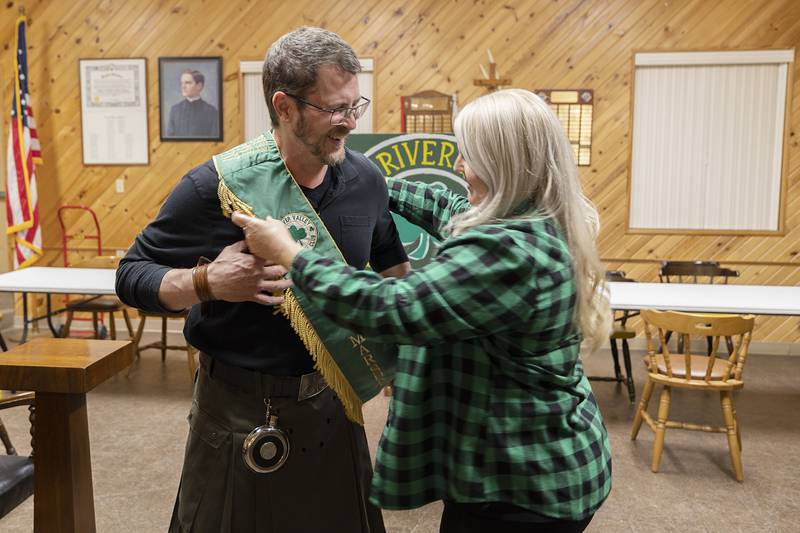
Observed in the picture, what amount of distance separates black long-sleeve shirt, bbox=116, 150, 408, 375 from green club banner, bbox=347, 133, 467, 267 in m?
2.55

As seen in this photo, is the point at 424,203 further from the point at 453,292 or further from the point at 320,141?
the point at 453,292

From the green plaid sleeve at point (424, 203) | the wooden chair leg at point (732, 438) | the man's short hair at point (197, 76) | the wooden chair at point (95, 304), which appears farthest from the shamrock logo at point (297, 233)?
the man's short hair at point (197, 76)

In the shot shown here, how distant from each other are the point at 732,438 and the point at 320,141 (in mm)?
2707

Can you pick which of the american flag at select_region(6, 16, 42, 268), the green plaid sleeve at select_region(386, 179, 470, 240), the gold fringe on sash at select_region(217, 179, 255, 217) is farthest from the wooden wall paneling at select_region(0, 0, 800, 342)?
the gold fringe on sash at select_region(217, 179, 255, 217)

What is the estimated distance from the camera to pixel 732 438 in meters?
3.18

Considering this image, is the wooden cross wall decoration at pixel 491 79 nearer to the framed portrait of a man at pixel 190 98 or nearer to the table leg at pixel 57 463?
the framed portrait of a man at pixel 190 98

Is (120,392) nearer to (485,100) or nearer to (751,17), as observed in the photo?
(485,100)

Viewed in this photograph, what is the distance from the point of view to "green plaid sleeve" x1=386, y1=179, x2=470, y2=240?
1635 millimetres

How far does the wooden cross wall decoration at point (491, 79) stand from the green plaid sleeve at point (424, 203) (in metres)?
3.84

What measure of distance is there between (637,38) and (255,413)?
5.18 metres

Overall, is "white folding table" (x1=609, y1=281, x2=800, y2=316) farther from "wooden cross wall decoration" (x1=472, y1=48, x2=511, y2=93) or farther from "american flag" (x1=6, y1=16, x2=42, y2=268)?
"american flag" (x1=6, y1=16, x2=42, y2=268)

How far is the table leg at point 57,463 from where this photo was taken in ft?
4.26

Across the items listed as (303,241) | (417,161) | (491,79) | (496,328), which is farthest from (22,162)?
(496,328)

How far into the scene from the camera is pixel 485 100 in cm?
120
